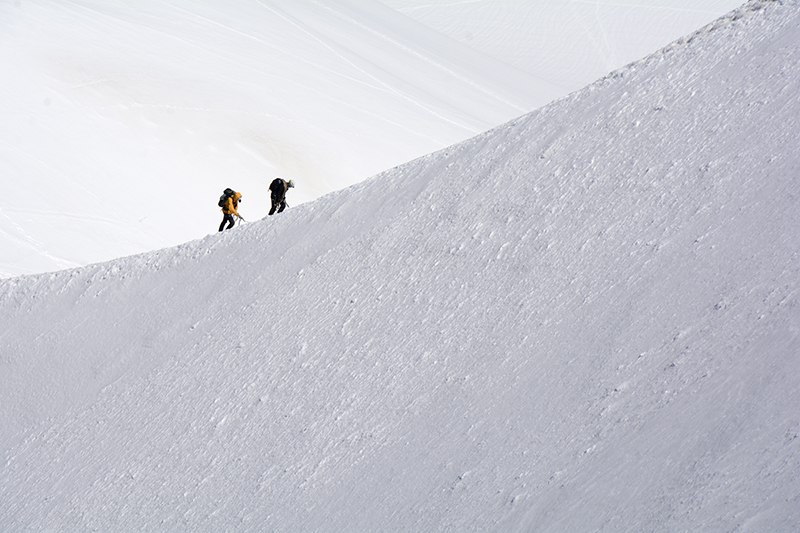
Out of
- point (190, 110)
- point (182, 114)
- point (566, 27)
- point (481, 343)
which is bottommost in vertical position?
point (481, 343)

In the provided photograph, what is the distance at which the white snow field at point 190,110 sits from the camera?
12.6 metres

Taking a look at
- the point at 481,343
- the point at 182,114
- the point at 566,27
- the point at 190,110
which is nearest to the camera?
the point at 481,343

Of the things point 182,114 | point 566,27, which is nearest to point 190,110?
point 182,114

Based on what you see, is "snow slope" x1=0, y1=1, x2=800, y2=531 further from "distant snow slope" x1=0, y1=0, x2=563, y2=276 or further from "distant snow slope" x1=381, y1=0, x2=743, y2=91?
"distant snow slope" x1=381, y1=0, x2=743, y2=91

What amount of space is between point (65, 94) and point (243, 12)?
8.30 m

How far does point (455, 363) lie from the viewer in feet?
16.0

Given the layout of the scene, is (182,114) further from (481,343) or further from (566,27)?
(566,27)

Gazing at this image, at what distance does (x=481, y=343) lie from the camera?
16.2ft

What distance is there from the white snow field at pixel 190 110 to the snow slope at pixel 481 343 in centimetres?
586

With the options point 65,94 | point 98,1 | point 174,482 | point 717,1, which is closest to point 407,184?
point 174,482

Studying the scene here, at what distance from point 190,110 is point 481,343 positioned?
1316cm

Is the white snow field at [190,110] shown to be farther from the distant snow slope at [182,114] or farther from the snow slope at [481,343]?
the snow slope at [481,343]

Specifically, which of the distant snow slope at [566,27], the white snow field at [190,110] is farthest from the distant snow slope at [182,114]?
the distant snow slope at [566,27]

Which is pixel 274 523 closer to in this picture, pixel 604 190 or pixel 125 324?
pixel 125 324
